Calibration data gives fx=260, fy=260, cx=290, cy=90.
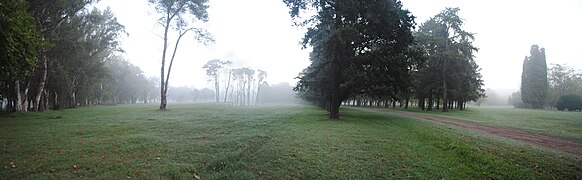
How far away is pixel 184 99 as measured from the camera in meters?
144

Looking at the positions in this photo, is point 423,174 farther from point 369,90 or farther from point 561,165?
point 369,90

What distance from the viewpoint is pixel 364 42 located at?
19.7 meters

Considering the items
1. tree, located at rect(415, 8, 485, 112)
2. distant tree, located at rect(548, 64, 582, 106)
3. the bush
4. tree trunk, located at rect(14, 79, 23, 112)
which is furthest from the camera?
distant tree, located at rect(548, 64, 582, 106)

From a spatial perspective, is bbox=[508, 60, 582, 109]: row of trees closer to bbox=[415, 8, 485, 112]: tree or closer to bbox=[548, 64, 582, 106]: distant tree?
bbox=[548, 64, 582, 106]: distant tree

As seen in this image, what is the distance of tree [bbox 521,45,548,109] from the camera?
54.9 metres

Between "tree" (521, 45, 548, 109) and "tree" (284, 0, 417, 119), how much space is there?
55.0 m

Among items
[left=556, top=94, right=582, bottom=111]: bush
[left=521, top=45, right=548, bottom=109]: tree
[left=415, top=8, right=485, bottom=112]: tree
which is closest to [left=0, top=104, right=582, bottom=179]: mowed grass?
[left=415, top=8, right=485, bottom=112]: tree

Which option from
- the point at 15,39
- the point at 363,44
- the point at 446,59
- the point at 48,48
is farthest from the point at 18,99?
the point at 446,59

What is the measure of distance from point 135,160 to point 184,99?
5819 inches

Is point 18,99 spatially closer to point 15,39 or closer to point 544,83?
point 15,39

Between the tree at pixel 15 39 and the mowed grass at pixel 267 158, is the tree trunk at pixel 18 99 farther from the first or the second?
the mowed grass at pixel 267 158

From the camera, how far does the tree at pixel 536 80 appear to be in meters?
54.9

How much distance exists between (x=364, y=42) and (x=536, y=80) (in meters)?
59.8

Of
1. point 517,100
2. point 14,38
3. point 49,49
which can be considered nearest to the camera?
point 14,38
